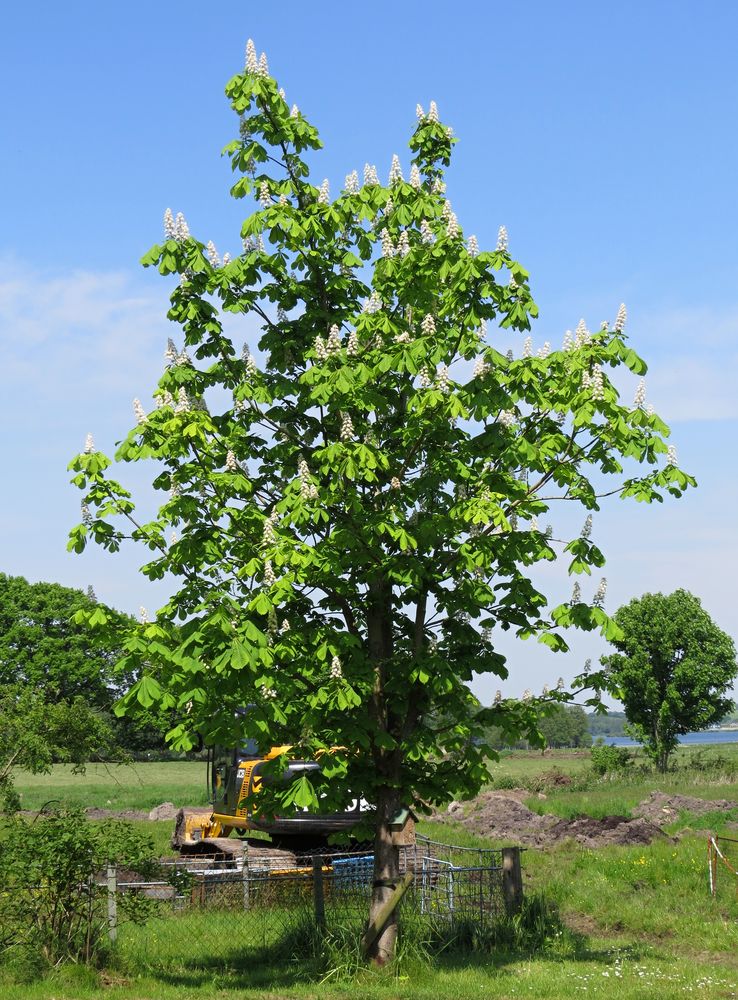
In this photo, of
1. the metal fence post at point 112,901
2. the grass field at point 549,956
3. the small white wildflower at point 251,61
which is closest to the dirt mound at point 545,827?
the grass field at point 549,956

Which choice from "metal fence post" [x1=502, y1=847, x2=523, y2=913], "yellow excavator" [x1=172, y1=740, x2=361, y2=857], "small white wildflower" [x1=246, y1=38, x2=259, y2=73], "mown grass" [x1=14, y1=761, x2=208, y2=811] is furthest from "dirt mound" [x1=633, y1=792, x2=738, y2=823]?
"small white wildflower" [x1=246, y1=38, x2=259, y2=73]

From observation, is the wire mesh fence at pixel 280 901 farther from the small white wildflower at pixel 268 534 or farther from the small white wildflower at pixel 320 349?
the small white wildflower at pixel 320 349

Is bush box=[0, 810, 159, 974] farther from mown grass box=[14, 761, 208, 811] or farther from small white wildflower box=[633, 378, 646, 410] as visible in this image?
mown grass box=[14, 761, 208, 811]

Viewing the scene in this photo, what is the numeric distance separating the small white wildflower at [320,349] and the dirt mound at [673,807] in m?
23.0

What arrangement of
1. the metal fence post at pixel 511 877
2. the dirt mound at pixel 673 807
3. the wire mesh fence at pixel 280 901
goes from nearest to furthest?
the wire mesh fence at pixel 280 901, the metal fence post at pixel 511 877, the dirt mound at pixel 673 807

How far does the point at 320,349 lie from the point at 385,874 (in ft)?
21.8

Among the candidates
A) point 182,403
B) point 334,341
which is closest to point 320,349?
point 334,341

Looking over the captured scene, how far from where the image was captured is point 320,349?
12344 millimetres

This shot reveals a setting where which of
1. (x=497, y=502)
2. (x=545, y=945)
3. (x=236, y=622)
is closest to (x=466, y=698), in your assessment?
(x=497, y=502)

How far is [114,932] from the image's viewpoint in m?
13.1

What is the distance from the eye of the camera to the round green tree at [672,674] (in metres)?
52.2

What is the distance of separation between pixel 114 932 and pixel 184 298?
7909 millimetres

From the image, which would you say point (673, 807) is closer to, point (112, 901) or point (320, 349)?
point (112, 901)

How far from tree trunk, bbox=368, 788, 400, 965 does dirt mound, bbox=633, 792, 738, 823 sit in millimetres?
19528
